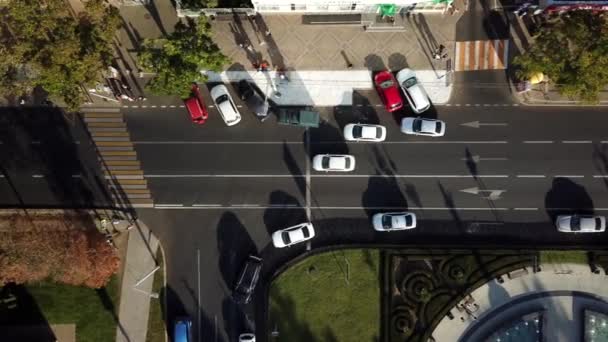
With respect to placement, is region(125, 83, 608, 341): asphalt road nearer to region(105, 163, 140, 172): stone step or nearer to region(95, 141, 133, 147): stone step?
region(95, 141, 133, 147): stone step

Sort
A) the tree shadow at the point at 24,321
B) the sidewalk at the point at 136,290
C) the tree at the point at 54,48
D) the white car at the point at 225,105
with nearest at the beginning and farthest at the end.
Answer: the tree at the point at 54,48 → the white car at the point at 225,105 → the tree shadow at the point at 24,321 → the sidewalk at the point at 136,290

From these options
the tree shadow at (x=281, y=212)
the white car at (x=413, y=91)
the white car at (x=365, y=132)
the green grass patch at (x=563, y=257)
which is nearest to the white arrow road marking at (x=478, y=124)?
the white car at (x=413, y=91)

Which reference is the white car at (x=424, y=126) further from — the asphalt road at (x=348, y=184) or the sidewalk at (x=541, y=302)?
the sidewalk at (x=541, y=302)

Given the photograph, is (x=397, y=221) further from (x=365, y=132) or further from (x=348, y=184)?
(x=365, y=132)

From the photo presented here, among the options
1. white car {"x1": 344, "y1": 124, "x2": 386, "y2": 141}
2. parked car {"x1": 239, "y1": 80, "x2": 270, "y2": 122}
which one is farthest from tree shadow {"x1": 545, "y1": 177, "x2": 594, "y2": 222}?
parked car {"x1": 239, "y1": 80, "x2": 270, "y2": 122}

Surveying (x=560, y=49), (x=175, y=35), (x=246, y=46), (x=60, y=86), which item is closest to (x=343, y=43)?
(x=246, y=46)

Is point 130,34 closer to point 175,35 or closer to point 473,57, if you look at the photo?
point 175,35

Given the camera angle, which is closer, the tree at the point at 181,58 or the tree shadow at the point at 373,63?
the tree at the point at 181,58
